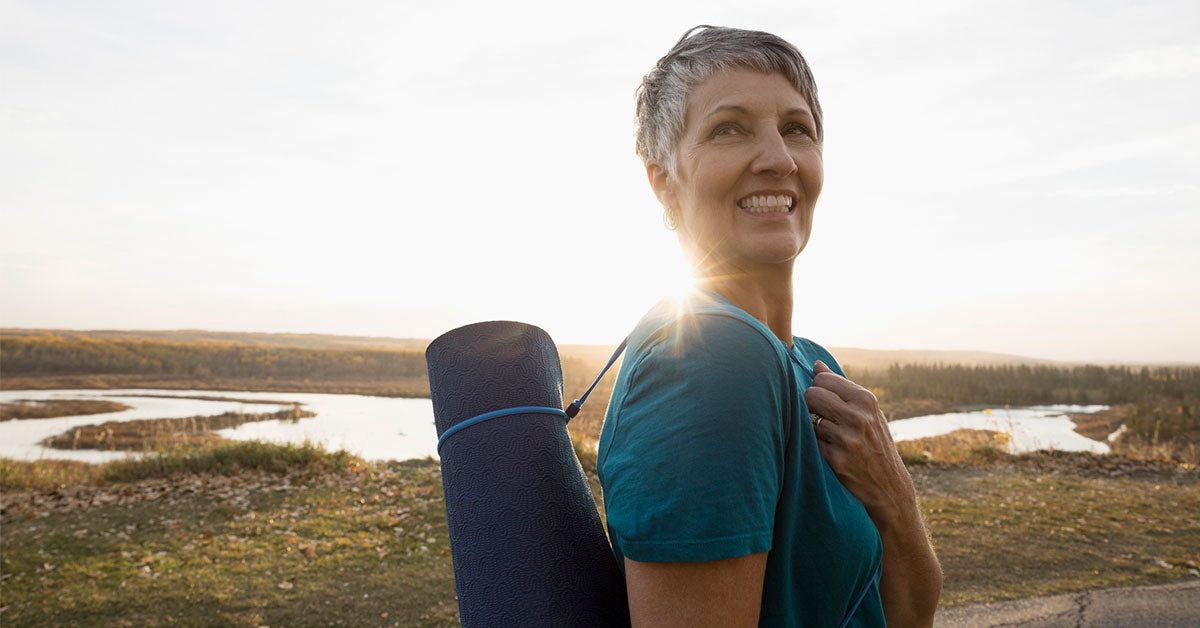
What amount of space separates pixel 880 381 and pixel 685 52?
3433cm

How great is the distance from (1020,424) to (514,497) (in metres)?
25.9

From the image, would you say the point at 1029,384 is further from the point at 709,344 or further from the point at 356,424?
the point at 709,344

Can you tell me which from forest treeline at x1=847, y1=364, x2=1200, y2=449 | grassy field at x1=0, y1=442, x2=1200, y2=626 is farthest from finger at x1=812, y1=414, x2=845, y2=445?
forest treeline at x1=847, y1=364, x2=1200, y2=449

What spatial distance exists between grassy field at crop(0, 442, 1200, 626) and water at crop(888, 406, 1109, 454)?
8.13m

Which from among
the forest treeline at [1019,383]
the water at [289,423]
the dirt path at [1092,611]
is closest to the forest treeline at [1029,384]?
the forest treeline at [1019,383]

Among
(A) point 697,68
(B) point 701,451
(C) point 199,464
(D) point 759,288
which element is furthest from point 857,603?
(C) point 199,464

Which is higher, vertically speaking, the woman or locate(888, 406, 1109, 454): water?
the woman

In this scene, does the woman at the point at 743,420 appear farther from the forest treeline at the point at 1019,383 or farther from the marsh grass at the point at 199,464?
the forest treeline at the point at 1019,383

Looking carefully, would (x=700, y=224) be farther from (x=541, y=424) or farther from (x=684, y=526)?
(x=684, y=526)

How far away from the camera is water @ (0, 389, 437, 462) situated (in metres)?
16.0

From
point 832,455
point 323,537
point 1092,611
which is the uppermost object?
point 832,455

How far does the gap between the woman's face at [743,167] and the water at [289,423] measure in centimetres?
1011

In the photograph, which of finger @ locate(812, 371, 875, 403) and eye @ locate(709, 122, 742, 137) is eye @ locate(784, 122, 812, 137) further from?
finger @ locate(812, 371, 875, 403)

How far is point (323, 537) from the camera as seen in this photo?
734 cm
